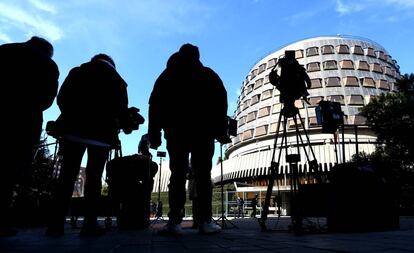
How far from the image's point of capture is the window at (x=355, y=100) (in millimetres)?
59812

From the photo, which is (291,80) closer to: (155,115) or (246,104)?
(155,115)

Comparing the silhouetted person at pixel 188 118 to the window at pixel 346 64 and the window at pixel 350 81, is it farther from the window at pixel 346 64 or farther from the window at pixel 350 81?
the window at pixel 346 64

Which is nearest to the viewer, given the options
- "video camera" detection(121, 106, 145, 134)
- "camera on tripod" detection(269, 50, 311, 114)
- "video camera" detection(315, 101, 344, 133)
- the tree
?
"video camera" detection(121, 106, 145, 134)

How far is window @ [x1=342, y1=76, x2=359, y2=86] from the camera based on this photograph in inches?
2450

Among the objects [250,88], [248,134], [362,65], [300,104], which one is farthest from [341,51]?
[248,134]

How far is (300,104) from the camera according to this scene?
64.2 meters

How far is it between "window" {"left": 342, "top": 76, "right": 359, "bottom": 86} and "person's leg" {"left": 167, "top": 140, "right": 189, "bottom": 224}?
64.3 m

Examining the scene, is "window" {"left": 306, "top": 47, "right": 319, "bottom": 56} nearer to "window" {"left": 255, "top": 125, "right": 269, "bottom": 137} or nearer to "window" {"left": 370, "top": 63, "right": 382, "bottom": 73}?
"window" {"left": 370, "top": 63, "right": 382, "bottom": 73}

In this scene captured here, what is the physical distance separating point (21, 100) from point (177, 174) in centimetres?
172

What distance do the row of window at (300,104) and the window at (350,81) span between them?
2.88 metres

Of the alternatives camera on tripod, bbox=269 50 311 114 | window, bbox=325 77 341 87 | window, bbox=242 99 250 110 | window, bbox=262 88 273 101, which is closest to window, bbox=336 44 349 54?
window, bbox=325 77 341 87

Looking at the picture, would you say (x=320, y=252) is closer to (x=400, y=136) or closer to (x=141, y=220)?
(x=141, y=220)

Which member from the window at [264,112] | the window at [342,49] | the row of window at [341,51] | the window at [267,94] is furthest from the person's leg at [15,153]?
the window at [342,49]

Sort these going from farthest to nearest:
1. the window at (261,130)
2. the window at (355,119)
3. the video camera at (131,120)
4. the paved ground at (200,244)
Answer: the window at (261,130) → the window at (355,119) → the video camera at (131,120) → the paved ground at (200,244)
